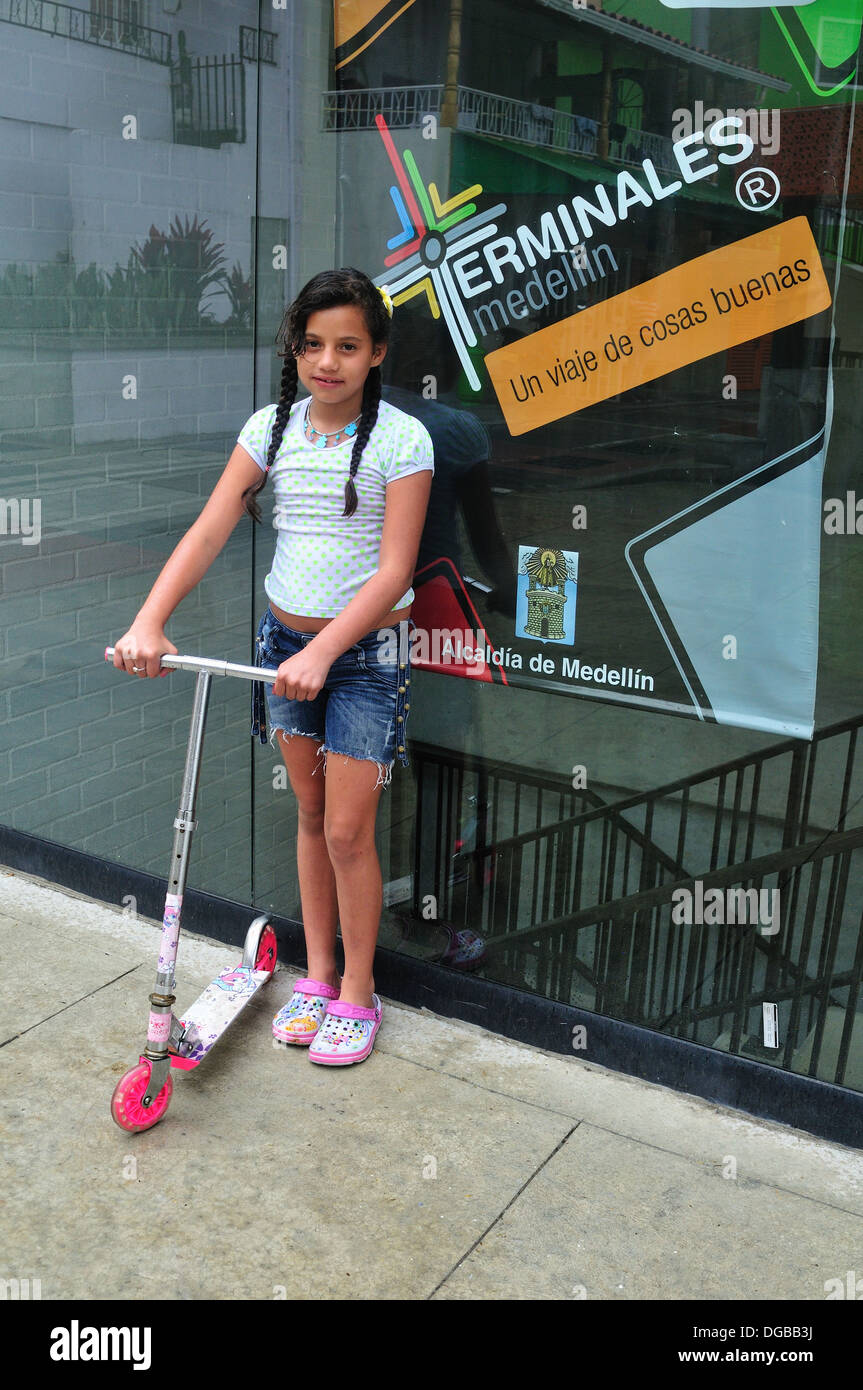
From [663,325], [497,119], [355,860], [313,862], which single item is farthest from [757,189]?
[313,862]

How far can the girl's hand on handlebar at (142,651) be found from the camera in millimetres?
3160

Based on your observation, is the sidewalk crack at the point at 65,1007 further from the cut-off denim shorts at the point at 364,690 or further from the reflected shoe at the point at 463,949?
the cut-off denim shorts at the point at 364,690

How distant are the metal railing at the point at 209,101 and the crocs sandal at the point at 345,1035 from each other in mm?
2495

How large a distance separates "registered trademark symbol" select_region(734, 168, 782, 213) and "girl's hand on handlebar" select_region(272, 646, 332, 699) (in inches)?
57.0

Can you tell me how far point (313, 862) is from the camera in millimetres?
3730

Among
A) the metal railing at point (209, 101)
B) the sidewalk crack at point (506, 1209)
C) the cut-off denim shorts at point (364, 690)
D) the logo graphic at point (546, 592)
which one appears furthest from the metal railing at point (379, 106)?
the sidewalk crack at point (506, 1209)

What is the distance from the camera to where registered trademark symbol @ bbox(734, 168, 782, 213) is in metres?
3.03

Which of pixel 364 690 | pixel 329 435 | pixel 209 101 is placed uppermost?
pixel 209 101

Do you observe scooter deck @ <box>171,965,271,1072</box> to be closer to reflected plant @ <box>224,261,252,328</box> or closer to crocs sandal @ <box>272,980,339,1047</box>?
crocs sandal @ <box>272,980,339,1047</box>

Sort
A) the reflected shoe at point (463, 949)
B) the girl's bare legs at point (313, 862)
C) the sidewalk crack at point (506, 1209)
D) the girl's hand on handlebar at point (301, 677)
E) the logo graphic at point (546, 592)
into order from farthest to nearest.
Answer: the reflected shoe at point (463, 949)
the girl's bare legs at point (313, 862)
the logo graphic at point (546, 592)
the girl's hand on handlebar at point (301, 677)
the sidewalk crack at point (506, 1209)

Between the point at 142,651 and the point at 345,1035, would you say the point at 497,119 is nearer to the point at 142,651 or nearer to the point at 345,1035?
the point at 142,651

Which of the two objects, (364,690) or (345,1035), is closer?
(364,690)

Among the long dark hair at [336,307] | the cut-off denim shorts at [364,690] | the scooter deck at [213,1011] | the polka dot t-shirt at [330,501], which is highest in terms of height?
the long dark hair at [336,307]

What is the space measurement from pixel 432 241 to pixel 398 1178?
2357mm
